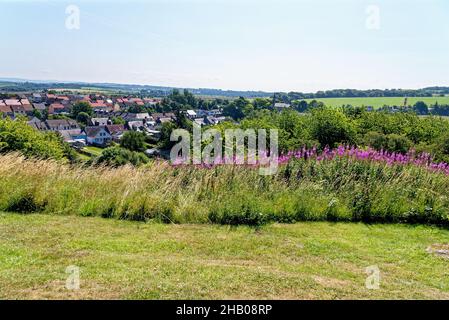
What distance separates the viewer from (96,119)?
326 feet

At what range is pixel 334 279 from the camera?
12.9 ft

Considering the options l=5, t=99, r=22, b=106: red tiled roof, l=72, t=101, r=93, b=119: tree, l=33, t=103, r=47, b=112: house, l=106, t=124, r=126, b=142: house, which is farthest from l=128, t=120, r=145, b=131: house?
l=5, t=99, r=22, b=106: red tiled roof

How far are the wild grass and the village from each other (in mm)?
50730

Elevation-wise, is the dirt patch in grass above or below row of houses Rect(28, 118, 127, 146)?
above

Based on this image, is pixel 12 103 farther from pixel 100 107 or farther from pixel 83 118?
pixel 83 118

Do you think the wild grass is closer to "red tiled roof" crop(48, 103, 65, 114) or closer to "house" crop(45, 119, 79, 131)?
"house" crop(45, 119, 79, 131)

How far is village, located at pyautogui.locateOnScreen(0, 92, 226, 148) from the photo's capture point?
7943cm

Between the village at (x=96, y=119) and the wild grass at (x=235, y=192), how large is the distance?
166 ft

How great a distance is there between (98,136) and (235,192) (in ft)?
256

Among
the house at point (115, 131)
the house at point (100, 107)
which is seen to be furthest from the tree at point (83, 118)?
the house at point (100, 107)

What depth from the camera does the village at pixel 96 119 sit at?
79.4m

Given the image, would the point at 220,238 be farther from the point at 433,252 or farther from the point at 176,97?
the point at 176,97

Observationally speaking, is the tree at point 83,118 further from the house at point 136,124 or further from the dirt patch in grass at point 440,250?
the dirt patch in grass at point 440,250
